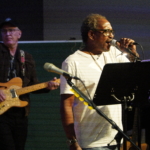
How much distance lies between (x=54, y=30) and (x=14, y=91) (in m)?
1.13

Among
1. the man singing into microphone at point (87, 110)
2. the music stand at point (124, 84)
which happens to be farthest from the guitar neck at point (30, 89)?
the music stand at point (124, 84)

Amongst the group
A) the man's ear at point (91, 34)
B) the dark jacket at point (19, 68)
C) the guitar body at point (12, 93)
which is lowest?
the guitar body at point (12, 93)

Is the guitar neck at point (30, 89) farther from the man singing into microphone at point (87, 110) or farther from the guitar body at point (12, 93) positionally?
the man singing into microphone at point (87, 110)

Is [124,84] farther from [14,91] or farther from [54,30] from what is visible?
[54,30]

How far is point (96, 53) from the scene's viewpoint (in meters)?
3.41

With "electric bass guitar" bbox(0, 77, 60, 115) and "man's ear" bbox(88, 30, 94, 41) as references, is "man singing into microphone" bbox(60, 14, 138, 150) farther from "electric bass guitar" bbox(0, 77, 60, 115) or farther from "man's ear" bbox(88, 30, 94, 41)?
"electric bass guitar" bbox(0, 77, 60, 115)

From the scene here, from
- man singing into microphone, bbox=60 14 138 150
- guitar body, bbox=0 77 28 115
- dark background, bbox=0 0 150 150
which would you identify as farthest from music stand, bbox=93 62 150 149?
dark background, bbox=0 0 150 150

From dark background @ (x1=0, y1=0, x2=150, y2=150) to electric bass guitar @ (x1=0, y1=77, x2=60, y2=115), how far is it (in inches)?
29.3

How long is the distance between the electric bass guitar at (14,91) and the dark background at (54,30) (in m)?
0.74

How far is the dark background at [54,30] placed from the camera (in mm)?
5184

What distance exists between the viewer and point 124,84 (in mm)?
3088

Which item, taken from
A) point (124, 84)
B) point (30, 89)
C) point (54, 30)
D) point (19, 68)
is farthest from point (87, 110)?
point (54, 30)

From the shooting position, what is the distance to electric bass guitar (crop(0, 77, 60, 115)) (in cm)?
452

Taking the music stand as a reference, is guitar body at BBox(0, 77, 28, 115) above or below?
below
